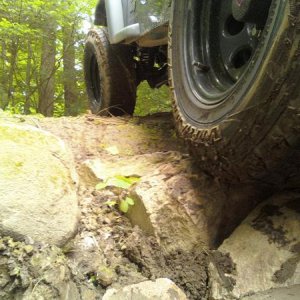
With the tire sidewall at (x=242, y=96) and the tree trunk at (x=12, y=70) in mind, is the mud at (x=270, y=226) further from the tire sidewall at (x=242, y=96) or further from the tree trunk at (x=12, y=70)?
the tree trunk at (x=12, y=70)

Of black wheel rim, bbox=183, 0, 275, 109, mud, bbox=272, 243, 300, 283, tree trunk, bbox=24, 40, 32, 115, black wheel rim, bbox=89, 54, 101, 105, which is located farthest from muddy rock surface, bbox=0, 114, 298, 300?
tree trunk, bbox=24, 40, 32, 115

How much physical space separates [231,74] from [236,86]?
1.38 ft

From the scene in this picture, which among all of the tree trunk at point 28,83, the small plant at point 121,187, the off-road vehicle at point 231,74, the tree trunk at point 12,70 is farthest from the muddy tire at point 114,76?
the tree trunk at point 28,83

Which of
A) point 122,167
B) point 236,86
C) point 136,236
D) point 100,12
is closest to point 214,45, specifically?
point 236,86

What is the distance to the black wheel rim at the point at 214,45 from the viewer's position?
74.7 inches

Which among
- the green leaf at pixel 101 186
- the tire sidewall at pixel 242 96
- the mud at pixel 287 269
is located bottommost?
the mud at pixel 287 269

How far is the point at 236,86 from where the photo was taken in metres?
1.52

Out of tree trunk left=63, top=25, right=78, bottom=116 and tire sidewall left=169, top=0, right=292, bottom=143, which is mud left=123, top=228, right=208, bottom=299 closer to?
tire sidewall left=169, top=0, right=292, bottom=143

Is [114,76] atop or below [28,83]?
below

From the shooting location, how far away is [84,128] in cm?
304

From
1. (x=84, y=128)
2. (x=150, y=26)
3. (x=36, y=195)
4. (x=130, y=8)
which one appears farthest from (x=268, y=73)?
(x=130, y=8)

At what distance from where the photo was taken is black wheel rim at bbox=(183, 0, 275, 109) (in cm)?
190

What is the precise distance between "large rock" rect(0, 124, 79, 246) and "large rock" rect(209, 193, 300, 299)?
0.62m

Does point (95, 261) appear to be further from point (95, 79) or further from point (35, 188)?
point (95, 79)
